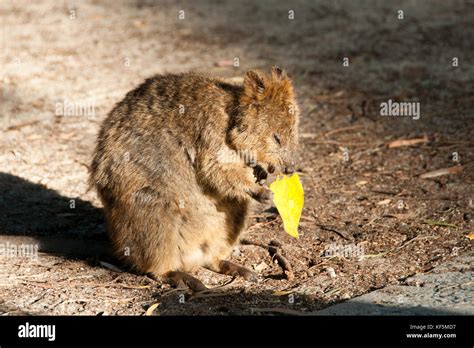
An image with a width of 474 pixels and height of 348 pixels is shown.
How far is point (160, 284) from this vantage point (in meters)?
5.67

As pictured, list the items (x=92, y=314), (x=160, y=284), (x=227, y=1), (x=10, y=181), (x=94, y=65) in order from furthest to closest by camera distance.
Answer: (x=227, y=1), (x=94, y=65), (x=10, y=181), (x=160, y=284), (x=92, y=314)

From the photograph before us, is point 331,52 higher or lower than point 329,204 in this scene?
higher

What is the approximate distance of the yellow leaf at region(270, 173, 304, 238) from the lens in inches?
229

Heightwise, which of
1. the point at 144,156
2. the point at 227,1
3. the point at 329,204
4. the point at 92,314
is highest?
the point at 227,1

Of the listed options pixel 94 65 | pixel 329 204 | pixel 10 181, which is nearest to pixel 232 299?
pixel 329 204

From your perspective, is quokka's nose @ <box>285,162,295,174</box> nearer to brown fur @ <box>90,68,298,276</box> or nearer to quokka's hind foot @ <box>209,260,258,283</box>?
brown fur @ <box>90,68,298,276</box>

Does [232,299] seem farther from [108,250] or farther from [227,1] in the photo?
[227,1]

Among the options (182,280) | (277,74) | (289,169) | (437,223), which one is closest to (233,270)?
(182,280)

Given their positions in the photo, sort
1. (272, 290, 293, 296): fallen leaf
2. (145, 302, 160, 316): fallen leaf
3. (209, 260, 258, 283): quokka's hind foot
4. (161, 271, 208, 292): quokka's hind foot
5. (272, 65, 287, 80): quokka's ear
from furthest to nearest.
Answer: (272, 65, 287, 80): quokka's ear → (209, 260, 258, 283): quokka's hind foot → (161, 271, 208, 292): quokka's hind foot → (272, 290, 293, 296): fallen leaf → (145, 302, 160, 316): fallen leaf

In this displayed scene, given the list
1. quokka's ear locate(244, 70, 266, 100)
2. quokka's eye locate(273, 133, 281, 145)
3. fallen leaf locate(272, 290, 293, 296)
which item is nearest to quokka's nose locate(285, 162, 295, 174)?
quokka's eye locate(273, 133, 281, 145)

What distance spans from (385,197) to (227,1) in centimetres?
655

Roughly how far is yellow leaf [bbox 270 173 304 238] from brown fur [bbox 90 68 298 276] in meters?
0.09

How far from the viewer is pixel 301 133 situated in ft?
27.9

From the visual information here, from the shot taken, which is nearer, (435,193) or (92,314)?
(92,314)
